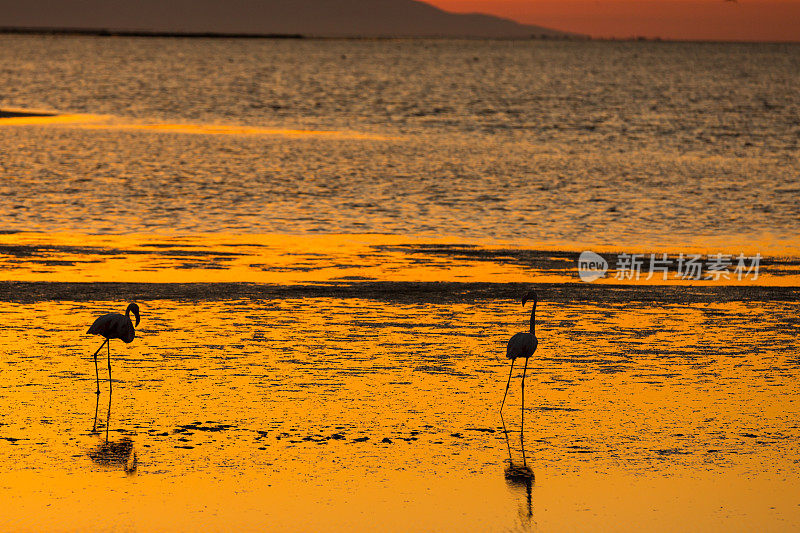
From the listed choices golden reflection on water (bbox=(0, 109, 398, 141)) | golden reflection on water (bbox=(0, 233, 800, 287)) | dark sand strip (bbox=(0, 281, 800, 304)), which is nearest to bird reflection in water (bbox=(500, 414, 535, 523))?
dark sand strip (bbox=(0, 281, 800, 304))

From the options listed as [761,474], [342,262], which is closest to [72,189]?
[342,262]

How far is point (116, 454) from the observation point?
8781 millimetres

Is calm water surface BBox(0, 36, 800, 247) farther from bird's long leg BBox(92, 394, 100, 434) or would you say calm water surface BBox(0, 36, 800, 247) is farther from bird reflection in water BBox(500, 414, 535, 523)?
bird reflection in water BBox(500, 414, 535, 523)

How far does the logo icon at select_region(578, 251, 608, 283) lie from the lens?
55.7 ft

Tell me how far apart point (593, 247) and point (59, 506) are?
13745mm

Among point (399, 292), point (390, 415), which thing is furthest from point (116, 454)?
point (399, 292)

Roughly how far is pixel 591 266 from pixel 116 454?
1044cm

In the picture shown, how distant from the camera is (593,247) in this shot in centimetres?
2027

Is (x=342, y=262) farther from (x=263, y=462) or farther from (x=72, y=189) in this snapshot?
(x=72, y=189)

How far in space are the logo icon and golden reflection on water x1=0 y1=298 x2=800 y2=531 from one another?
2529 mm

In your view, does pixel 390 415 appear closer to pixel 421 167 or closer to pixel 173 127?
pixel 421 167

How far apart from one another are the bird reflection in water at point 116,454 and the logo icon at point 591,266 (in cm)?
880

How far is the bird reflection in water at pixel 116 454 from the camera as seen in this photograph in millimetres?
8516

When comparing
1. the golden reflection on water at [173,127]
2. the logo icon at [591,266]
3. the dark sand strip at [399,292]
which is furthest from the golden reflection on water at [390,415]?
the golden reflection on water at [173,127]
